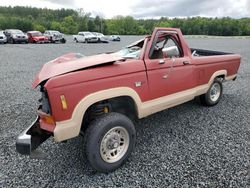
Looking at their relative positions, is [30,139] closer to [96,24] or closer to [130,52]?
[130,52]

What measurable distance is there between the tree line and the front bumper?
213ft

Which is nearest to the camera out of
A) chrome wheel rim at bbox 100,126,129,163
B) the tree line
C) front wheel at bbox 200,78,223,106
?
chrome wheel rim at bbox 100,126,129,163

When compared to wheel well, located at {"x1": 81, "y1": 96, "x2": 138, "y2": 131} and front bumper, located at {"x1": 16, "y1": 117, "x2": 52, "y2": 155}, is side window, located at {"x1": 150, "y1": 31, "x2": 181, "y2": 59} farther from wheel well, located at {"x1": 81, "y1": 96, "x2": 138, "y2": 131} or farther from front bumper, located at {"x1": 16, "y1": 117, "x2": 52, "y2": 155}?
front bumper, located at {"x1": 16, "y1": 117, "x2": 52, "y2": 155}

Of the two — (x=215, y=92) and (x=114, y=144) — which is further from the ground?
(x=114, y=144)

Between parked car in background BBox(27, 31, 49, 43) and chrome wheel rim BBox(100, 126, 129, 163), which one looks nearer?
chrome wheel rim BBox(100, 126, 129, 163)

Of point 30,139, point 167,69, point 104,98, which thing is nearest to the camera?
point 30,139

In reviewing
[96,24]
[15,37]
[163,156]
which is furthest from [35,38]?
[96,24]

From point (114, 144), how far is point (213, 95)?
3491 mm

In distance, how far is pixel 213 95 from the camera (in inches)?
223

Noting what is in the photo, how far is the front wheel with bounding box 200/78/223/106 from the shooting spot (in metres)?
5.40

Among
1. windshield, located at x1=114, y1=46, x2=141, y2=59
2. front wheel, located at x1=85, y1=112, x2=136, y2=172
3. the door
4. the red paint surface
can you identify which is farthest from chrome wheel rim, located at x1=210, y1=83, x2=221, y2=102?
front wheel, located at x1=85, y1=112, x2=136, y2=172

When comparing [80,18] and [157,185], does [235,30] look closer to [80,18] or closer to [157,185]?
[80,18]

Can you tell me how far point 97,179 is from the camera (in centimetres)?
299

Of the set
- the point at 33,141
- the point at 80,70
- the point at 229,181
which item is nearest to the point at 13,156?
the point at 33,141
